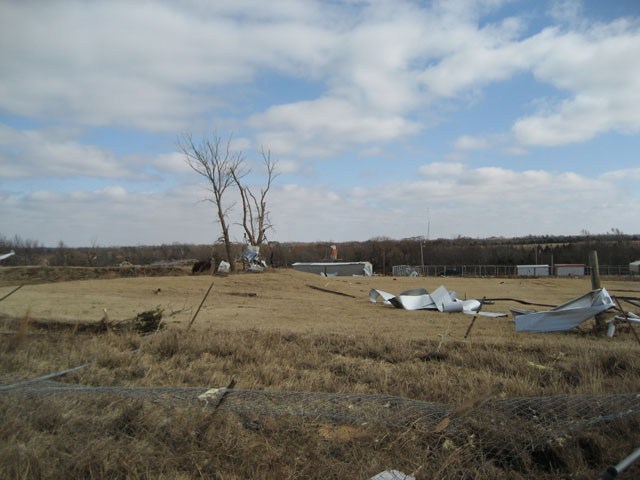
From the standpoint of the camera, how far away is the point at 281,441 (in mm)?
4070

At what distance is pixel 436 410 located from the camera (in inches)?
178

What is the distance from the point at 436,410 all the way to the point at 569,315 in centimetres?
816

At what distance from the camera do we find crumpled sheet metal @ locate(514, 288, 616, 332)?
10948mm

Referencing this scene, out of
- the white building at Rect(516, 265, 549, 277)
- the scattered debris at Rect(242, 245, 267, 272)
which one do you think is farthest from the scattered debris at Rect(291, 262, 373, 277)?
the scattered debris at Rect(242, 245, 267, 272)

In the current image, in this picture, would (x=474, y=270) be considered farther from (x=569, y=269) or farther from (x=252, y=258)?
(x=252, y=258)

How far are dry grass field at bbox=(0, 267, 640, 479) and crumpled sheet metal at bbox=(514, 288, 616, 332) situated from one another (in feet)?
1.23

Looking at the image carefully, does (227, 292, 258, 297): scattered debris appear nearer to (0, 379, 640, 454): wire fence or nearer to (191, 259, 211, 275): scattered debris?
(191, 259, 211, 275): scattered debris

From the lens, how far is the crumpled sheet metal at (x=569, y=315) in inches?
431

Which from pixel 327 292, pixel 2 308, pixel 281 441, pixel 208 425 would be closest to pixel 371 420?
pixel 281 441

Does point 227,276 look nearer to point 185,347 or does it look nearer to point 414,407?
point 185,347

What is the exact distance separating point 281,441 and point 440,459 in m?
1.26

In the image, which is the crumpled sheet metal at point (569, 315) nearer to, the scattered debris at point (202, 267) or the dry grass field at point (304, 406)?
the dry grass field at point (304, 406)

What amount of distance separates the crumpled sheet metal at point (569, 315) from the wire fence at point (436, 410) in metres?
6.98

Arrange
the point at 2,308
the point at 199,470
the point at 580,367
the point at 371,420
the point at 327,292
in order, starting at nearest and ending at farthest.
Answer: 1. the point at 199,470
2. the point at 371,420
3. the point at 580,367
4. the point at 2,308
5. the point at 327,292
